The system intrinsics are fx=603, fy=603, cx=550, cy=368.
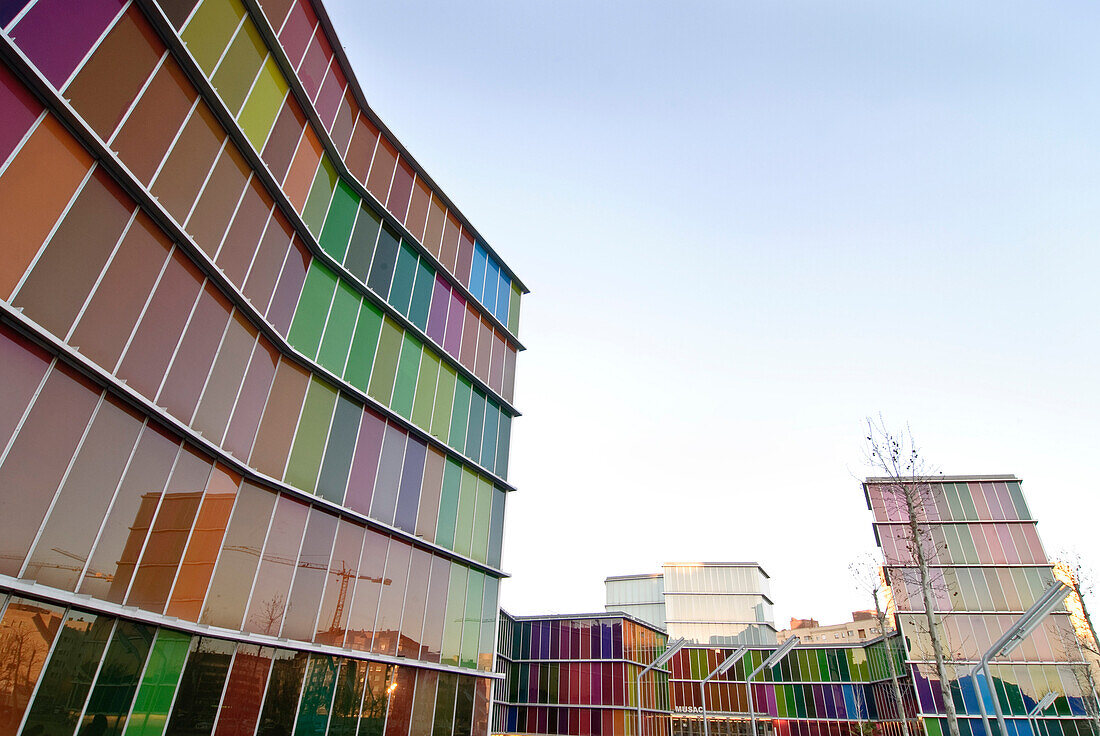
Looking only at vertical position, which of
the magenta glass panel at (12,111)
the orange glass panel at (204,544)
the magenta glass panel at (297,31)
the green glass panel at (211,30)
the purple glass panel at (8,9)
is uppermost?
the magenta glass panel at (297,31)

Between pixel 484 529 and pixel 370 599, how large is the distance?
7450 mm

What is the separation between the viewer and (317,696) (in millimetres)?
17359

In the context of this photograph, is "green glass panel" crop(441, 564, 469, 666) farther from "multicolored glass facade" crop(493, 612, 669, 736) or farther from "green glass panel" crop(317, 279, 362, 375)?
"multicolored glass facade" crop(493, 612, 669, 736)

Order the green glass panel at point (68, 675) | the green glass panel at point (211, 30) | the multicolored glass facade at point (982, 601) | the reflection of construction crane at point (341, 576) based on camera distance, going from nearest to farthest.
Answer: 1. the green glass panel at point (68, 675)
2. the green glass panel at point (211, 30)
3. the reflection of construction crane at point (341, 576)
4. the multicolored glass facade at point (982, 601)

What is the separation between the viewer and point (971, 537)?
2100 inches

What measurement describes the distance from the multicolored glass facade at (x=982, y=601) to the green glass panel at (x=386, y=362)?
3781 cm

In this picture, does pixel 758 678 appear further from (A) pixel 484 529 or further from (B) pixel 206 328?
(B) pixel 206 328

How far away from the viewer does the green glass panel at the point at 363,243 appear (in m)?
21.9

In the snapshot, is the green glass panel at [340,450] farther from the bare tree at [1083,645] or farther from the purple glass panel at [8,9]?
the bare tree at [1083,645]

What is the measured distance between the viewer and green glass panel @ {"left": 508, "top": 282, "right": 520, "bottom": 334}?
1262 inches

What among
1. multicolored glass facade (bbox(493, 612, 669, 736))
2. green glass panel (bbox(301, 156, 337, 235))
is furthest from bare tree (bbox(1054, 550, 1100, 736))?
green glass panel (bbox(301, 156, 337, 235))

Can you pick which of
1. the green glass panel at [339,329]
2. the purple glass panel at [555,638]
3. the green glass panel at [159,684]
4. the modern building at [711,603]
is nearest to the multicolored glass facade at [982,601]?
the purple glass panel at [555,638]

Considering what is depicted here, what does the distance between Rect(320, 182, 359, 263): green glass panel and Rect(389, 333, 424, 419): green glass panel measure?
14.4 feet

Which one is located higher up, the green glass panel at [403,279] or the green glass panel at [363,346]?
the green glass panel at [403,279]
